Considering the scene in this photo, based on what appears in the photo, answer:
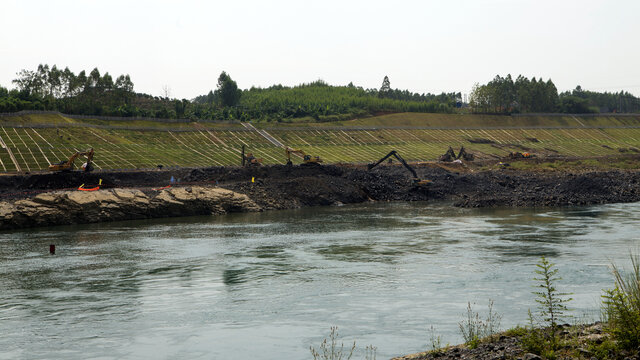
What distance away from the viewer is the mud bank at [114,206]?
2244 inches

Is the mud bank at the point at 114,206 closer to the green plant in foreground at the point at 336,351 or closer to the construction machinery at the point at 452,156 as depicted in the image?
the green plant in foreground at the point at 336,351

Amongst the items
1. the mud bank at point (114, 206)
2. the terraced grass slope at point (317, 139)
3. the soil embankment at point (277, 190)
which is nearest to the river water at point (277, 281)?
the mud bank at point (114, 206)

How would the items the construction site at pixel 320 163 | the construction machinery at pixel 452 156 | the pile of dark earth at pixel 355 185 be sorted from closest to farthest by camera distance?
1. the pile of dark earth at pixel 355 185
2. the construction site at pixel 320 163
3. the construction machinery at pixel 452 156

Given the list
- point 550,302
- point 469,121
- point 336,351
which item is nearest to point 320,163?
point 469,121

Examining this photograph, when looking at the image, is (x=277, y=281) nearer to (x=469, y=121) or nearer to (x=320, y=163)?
(x=320, y=163)

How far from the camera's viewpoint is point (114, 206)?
61969mm

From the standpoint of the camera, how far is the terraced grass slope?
101 metres

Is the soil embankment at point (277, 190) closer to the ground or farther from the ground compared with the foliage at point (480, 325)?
farther from the ground

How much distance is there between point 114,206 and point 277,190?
2155 cm

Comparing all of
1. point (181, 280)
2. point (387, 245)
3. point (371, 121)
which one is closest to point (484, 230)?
point (387, 245)

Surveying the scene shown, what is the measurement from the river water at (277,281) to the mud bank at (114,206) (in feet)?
10.8

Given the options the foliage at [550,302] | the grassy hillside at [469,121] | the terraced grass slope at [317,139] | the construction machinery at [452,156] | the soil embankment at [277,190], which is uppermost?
the grassy hillside at [469,121]

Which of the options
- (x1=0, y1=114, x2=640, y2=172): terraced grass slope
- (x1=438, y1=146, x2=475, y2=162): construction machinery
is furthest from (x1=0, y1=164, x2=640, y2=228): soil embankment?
(x1=438, y1=146, x2=475, y2=162): construction machinery

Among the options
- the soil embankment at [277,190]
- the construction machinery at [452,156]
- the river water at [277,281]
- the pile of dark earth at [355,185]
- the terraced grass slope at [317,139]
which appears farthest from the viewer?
the construction machinery at [452,156]
